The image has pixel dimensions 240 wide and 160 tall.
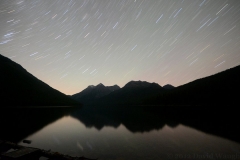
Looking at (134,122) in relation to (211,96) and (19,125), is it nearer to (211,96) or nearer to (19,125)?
(19,125)

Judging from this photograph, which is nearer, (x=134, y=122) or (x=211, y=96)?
(x=134, y=122)

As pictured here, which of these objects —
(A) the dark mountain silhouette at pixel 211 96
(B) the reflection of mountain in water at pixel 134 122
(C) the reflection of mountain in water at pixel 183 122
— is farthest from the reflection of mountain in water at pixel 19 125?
(A) the dark mountain silhouette at pixel 211 96

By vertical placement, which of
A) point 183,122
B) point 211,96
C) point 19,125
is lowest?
point 19,125

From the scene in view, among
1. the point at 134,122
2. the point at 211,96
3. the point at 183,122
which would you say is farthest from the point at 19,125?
the point at 211,96

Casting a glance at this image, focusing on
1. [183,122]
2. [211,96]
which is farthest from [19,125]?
[211,96]

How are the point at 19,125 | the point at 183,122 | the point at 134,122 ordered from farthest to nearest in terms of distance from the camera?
the point at 134,122, the point at 183,122, the point at 19,125

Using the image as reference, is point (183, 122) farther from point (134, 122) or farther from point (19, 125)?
point (19, 125)

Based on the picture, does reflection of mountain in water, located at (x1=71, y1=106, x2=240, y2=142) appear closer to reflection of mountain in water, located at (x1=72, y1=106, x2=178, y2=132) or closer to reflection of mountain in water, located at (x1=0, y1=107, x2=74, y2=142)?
reflection of mountain in water, located at (x1=72, y1=106, x2=178, y2=132)

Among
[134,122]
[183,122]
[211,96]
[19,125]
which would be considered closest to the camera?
[19,125]

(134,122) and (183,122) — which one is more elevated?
(183,122)

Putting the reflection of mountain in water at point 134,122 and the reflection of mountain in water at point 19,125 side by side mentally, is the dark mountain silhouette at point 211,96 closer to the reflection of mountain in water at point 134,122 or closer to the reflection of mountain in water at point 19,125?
the reflection of mountain in water at point 134,122

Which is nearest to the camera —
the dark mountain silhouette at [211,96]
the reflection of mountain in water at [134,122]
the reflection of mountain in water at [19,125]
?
the reflection of mountain in water at [19,125]

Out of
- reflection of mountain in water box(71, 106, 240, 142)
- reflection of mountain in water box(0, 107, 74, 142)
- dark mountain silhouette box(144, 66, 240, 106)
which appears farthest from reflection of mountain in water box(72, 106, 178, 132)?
dark mountain silhouette box(144, 66, 240, 106)

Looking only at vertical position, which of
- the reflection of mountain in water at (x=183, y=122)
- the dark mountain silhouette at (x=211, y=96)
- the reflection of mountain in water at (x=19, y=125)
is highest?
the dark mountain silhouette at (x=211, y=96)
